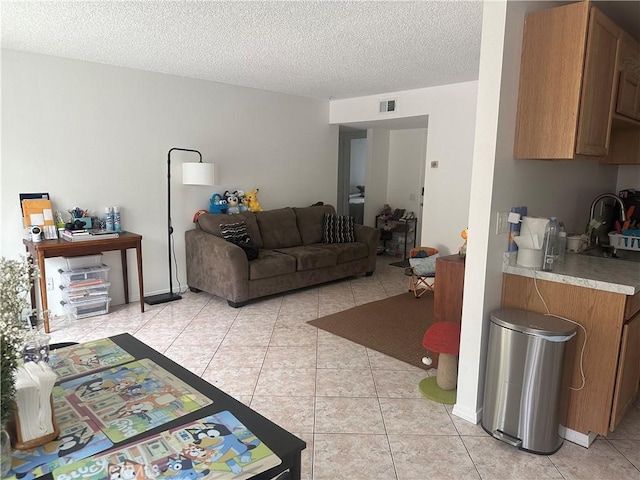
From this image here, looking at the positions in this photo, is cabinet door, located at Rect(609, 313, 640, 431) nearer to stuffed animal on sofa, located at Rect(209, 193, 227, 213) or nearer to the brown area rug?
the brown area rug

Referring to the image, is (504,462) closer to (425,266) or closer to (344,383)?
(344,383)

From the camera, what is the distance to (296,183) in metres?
6.12

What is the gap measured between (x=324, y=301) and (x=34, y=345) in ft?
11.9

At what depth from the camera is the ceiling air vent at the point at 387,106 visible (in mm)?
5672

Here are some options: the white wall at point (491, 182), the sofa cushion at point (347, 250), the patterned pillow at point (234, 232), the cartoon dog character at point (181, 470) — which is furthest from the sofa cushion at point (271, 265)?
the cartoon dog character at point (181, 470)

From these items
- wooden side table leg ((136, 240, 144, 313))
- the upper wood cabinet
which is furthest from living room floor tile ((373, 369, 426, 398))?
wooden side table leg ((136, 240, 144, 313))

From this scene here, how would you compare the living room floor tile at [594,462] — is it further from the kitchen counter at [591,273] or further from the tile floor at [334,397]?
the kitchen counter at [591,273]

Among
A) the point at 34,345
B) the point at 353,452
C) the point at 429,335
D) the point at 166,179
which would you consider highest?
the point at 166,179

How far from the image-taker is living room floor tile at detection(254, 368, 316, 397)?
2809mm

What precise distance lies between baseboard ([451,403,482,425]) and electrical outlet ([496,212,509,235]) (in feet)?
3.30

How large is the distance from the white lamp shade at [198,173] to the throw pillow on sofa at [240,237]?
0.53 meters

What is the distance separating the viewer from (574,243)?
2.92 m

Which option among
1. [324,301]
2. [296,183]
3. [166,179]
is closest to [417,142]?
[296,183]

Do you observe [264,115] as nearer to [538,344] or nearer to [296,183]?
[296,183]
